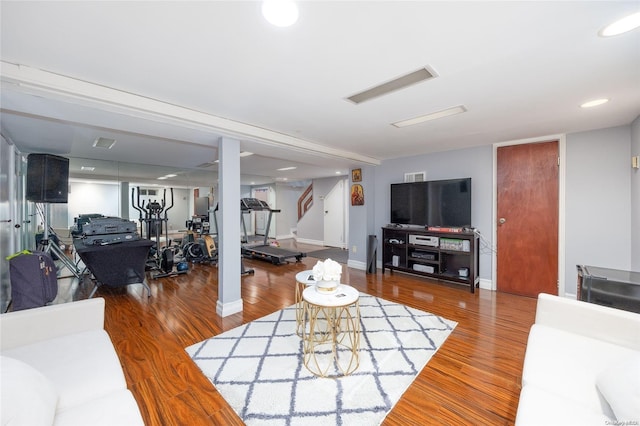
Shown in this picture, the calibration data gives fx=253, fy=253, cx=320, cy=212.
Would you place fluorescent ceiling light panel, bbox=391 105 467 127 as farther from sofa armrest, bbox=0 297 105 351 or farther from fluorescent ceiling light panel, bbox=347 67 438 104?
sofa armrest, bbox=0 297 105 351

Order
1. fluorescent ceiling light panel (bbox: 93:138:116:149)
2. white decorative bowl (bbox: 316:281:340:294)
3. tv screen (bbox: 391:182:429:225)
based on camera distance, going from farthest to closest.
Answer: tv screen (bbox: 391:182:429:225), fluorescent ceiling light panel (bbox: 93:138:116:149), white decorative bowl (bbox: 316:281:340:294)

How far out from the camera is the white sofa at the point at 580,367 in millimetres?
1017

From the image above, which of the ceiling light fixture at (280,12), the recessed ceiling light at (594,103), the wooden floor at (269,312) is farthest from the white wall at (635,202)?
the ceiling light fixture at (280,12)

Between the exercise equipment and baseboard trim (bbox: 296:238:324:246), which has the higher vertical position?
the exercise equipment

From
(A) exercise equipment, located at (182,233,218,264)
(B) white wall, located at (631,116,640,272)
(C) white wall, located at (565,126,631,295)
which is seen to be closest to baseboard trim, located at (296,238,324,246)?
(A) exercise equipment, located at (182,233,218,264)

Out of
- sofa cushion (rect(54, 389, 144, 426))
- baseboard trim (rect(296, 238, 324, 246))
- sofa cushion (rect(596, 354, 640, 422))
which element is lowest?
baseboard trim (rect(296, 238, 324, 246))

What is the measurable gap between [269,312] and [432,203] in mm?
3039

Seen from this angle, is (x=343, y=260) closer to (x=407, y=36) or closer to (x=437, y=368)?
(x=437, y=368)

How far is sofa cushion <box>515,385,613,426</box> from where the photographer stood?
3.27 ft

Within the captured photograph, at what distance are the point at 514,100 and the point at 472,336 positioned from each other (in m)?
2.25

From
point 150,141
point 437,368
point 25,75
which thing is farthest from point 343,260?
point 25,75

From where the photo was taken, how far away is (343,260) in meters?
5.94

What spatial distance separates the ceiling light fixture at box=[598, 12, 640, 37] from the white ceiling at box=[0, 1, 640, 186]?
5 centimetres

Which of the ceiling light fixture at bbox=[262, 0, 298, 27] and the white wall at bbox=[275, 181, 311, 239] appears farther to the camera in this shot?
the white wall at bbox=[275, 181, 311, 239]
